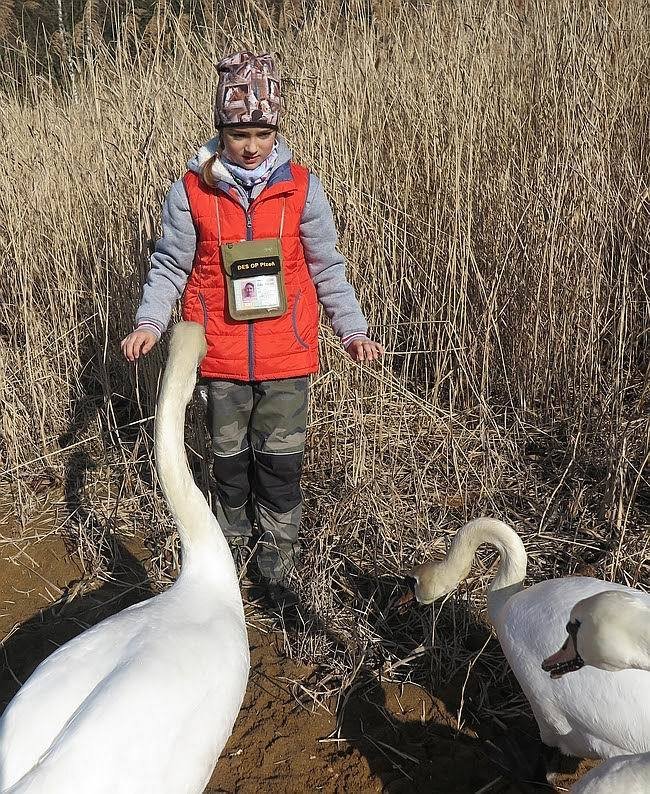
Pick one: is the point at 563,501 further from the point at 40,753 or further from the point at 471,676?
the point at 40,753

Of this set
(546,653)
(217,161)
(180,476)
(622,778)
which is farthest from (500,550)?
(217,161)

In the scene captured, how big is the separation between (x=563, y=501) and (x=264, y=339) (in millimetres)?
1554

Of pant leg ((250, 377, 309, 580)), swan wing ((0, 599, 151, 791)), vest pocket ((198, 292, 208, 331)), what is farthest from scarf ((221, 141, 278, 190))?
swan wing ((0, 599, 151, 791))

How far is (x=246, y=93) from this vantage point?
2490mm

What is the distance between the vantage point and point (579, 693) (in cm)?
194

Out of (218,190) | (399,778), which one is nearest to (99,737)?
(399,778)

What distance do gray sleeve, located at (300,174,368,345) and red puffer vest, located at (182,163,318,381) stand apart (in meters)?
0.04

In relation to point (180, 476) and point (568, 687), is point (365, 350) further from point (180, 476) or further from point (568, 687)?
point (568, 687)

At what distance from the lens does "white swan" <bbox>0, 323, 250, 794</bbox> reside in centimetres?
153

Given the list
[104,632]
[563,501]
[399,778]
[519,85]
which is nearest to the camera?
[104,632]

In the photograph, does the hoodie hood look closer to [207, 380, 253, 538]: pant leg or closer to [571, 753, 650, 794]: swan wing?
[207, 380, 253, 538]: pant leg

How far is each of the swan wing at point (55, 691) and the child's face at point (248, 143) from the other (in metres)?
1.56

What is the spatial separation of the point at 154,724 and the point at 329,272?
5.85ft

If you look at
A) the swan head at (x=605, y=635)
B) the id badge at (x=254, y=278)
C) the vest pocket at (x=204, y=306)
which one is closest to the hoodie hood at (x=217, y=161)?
the id badge at (x=254, y=278)
